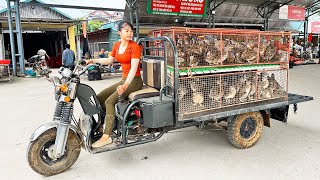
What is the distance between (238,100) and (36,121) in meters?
4.00

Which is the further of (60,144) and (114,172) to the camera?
(114,172)

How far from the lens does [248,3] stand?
16.3m

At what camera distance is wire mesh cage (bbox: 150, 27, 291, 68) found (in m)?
3.51

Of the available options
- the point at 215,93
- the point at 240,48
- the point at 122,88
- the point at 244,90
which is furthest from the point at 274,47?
the point at 122,88

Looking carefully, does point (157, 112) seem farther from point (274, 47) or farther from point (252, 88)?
point (274, 47)

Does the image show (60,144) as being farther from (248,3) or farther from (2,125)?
(248,3)

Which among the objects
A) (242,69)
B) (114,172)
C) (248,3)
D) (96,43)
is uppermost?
(248,3)

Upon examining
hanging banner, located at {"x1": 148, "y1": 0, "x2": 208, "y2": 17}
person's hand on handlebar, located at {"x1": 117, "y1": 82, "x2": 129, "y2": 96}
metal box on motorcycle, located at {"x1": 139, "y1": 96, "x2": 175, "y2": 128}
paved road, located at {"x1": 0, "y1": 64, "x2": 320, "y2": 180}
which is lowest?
paved road, located at {"x1": 0, "y1": 64, "x2": 320, "y2": 180}

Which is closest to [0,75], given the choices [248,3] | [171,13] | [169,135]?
[171,13]

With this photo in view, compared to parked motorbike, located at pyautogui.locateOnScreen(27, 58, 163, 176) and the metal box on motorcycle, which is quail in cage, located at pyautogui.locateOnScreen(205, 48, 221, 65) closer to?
the metal box on motorcycle

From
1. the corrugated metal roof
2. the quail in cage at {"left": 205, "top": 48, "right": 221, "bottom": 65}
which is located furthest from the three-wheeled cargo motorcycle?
the corrugated metal roof

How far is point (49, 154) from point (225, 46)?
2629 millimetres

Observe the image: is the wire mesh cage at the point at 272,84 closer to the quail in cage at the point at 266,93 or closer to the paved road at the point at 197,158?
the quail in cage at the point at 266,93

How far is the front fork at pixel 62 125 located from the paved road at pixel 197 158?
1.17 ft
